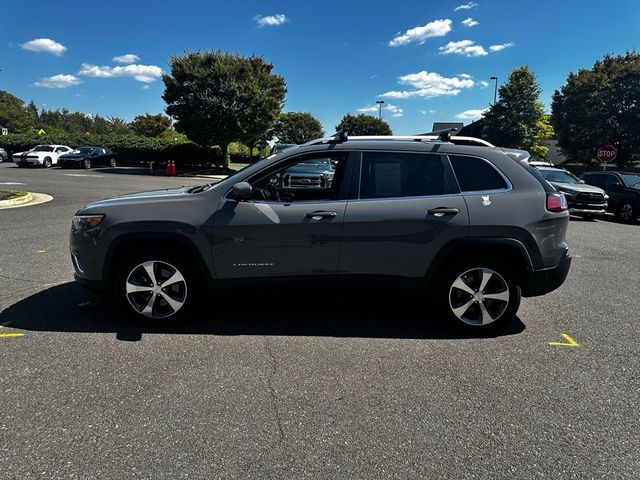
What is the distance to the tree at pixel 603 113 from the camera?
30406mm

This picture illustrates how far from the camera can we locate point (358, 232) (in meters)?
3.89

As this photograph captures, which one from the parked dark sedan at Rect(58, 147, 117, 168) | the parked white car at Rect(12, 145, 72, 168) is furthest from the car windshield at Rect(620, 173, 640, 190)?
the parked white car at Rect(12, 145, 72, 168)

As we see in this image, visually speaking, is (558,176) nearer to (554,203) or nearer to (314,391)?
(554,203)

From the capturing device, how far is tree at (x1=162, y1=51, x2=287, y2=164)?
28234 millimetres

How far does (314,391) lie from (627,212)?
1483cm

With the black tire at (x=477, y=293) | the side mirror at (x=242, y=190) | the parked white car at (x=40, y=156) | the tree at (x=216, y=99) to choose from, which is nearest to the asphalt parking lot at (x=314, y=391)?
the black tire at (x=477, y=293)

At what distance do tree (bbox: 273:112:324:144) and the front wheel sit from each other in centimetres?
6935

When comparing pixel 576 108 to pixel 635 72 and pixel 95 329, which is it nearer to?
pixel 635 72

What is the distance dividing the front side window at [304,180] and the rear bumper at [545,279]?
2.01 metres

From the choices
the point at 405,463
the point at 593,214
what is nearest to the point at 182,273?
the point at 405,463

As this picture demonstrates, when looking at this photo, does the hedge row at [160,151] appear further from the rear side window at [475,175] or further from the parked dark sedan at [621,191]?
the rear side window at [475,175]

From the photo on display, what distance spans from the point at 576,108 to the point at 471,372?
123 ft

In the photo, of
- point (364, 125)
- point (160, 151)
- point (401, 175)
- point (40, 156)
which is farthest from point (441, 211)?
point (364, 125)

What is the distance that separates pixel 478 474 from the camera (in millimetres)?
2307
